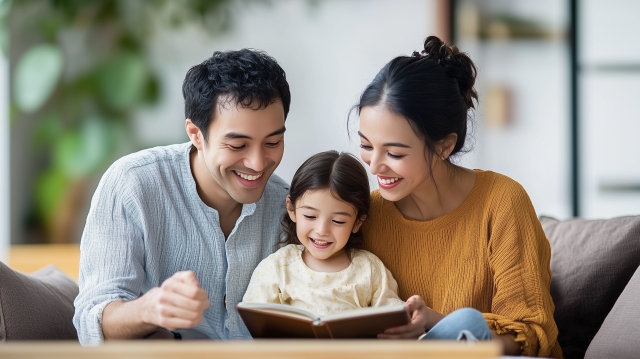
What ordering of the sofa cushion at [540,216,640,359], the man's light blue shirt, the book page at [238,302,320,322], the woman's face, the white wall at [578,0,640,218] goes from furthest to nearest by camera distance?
the white wall at [578,0,640,218] < the sofa cushion at [540,216,640,359] < the woman's face < the man's light blue shirt < the book page at [238,302,320,322]

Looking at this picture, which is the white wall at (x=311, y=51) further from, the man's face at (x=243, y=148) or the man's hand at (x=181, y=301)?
the man's hand at (x=181, y=301)

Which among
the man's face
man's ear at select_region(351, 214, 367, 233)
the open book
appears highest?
the man's face

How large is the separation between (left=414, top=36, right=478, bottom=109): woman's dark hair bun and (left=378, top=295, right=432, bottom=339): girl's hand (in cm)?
65

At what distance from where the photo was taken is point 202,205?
80.3 inches

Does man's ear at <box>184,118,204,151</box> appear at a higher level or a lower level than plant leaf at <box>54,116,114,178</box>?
higher

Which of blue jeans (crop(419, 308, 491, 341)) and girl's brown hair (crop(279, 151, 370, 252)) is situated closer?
blue jeans (crop(419, 308, 491, 341))

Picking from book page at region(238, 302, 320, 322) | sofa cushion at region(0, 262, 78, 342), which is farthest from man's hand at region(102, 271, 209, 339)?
sofa cushion at region(0, 262, 78, 342)

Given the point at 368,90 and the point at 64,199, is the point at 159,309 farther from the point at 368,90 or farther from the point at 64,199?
the point at 64,199

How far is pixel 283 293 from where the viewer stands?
1967 mm

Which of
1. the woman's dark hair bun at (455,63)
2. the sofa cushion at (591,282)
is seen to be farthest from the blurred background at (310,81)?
the woman's dark hair bun at (455,63)

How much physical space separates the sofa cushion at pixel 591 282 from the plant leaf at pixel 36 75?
336 cm

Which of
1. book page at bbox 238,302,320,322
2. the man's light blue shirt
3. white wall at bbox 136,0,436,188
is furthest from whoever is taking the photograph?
white wall at bbox 136,0,436,188

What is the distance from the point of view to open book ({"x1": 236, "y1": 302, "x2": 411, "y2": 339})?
1.52 m

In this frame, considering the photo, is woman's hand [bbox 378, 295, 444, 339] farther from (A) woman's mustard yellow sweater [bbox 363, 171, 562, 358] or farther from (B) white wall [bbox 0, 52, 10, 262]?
(B) white wall [bbox 0, 52, 10, 262]
